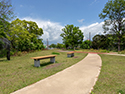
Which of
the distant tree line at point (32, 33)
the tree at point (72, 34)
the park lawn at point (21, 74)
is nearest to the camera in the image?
the park lawn at point (21, 74)

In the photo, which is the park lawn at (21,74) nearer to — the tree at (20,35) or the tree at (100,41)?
the tree at (20,35)

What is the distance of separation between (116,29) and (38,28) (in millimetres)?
25073

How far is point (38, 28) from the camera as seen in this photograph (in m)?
25.6

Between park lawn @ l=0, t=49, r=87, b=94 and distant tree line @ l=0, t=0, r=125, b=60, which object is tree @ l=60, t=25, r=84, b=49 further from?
park lawn @ l=0, t=49, r=87, b=94

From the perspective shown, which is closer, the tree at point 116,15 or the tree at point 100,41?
the tree at point 116,15

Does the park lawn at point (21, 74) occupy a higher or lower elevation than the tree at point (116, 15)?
lower

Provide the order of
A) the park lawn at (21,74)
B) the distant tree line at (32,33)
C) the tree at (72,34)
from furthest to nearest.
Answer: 1. the tree at (72,34)
2. the distant tree line at (32,33)
3. the park lawn at (21,74)

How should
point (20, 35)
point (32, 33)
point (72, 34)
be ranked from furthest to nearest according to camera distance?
1. point (72, 34)
2. point (32, 33)
3. point (20, 35)

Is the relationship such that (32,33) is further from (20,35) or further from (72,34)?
(72,34)

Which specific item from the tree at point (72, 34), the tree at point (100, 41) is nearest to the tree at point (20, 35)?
the tree at point (72, 34)

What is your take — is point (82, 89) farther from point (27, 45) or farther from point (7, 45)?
point (27, 45)

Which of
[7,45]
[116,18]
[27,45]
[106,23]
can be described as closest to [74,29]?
[106,23]

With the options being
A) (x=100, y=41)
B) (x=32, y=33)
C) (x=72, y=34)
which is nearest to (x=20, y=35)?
(x=32, y=33)

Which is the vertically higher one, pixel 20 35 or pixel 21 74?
pixel 20 35
